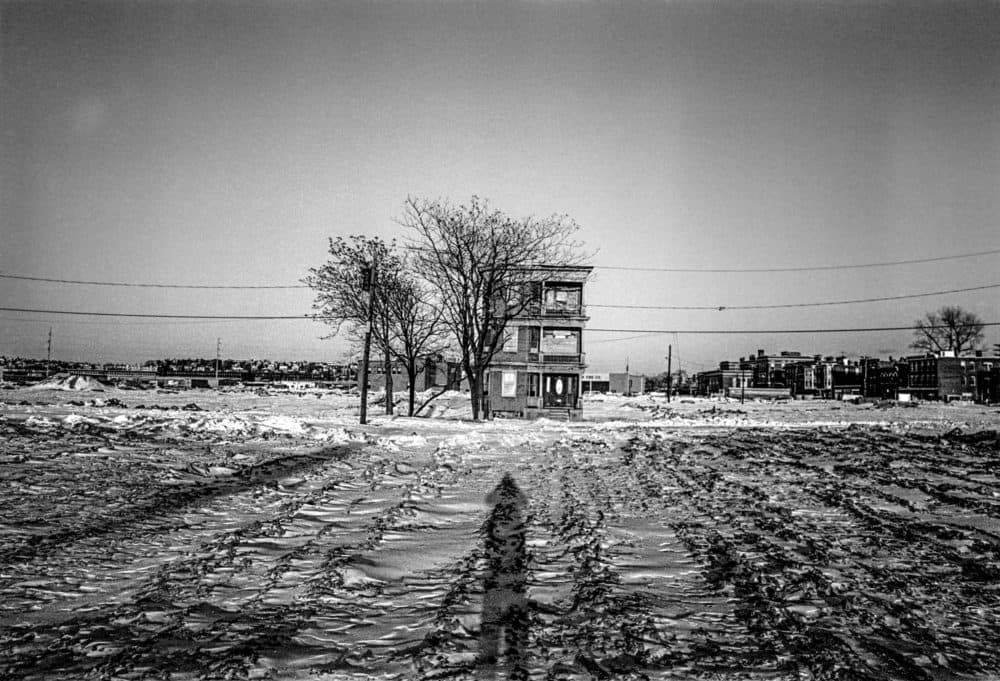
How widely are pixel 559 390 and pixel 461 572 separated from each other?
115 ft

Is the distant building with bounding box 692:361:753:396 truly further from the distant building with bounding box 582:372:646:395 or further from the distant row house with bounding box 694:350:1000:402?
the distant building with bounding box 582:372:646:395

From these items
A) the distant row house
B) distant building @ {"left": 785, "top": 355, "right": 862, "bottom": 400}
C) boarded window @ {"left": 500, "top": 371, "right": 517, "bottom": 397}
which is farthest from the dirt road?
distant building @ {"left": 785, "top": 355, "right": 862, "bottom": 400}

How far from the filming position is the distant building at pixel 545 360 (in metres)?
38.8

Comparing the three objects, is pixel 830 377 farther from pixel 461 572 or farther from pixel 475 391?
pixel 461 572

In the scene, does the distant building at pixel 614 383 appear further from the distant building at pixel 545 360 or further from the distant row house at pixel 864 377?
the distant building at pixel 545 360

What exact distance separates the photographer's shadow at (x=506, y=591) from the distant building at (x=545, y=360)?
30694mm

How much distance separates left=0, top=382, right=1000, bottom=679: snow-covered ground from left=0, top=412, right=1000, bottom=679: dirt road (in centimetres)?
3

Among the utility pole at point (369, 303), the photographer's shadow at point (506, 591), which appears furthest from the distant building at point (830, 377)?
the photographer's shadow at point (506, 591)

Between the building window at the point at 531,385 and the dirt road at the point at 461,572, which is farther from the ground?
the building window at the point at 531,385

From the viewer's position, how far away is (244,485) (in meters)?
9.15

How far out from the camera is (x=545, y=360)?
131 feet

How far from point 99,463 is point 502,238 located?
67.1 feet

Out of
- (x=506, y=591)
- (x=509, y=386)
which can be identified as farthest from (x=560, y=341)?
(x=506, y=591)

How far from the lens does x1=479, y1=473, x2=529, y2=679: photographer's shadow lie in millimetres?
3781
